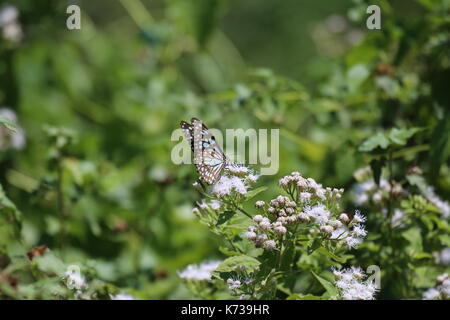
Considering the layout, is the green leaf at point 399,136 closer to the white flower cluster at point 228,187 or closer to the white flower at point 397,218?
the white flower at point 397,218

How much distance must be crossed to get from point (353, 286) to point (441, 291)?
350 millimetres

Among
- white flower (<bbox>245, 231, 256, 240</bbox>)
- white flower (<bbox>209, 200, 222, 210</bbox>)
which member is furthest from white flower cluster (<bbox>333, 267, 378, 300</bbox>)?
white flower (<bbox>209, 200, 222, 210</bbox>)

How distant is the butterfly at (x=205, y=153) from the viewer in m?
1.68

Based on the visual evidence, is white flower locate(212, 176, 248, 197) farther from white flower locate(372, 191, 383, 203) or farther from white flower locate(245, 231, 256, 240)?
white flower locate(372, 191, 383, 203)

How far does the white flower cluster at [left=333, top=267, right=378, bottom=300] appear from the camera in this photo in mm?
1471

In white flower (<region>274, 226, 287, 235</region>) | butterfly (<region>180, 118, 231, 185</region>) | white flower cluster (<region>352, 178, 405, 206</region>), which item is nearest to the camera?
white flower (<region>274, 226, 287, 235</region>)

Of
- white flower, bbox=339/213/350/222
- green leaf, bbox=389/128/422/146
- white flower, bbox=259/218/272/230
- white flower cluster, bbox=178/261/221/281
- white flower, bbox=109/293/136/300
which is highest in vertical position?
green leaf, bbox=389/128/422/146

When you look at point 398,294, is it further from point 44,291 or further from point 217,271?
point 44,291

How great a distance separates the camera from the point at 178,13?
318cm

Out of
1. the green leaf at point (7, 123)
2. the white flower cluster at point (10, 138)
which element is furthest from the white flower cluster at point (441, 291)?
the white flower cluster at point (10, 138)

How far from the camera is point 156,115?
3.21 meters

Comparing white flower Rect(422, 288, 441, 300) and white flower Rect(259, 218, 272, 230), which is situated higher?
white flower Rect(259, 218, 272, 230)

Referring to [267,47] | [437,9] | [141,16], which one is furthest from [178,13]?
[267,47]

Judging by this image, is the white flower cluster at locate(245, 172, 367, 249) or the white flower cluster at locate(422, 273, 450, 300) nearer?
the white flower cluster at locate(245, 172, 367, 249)
